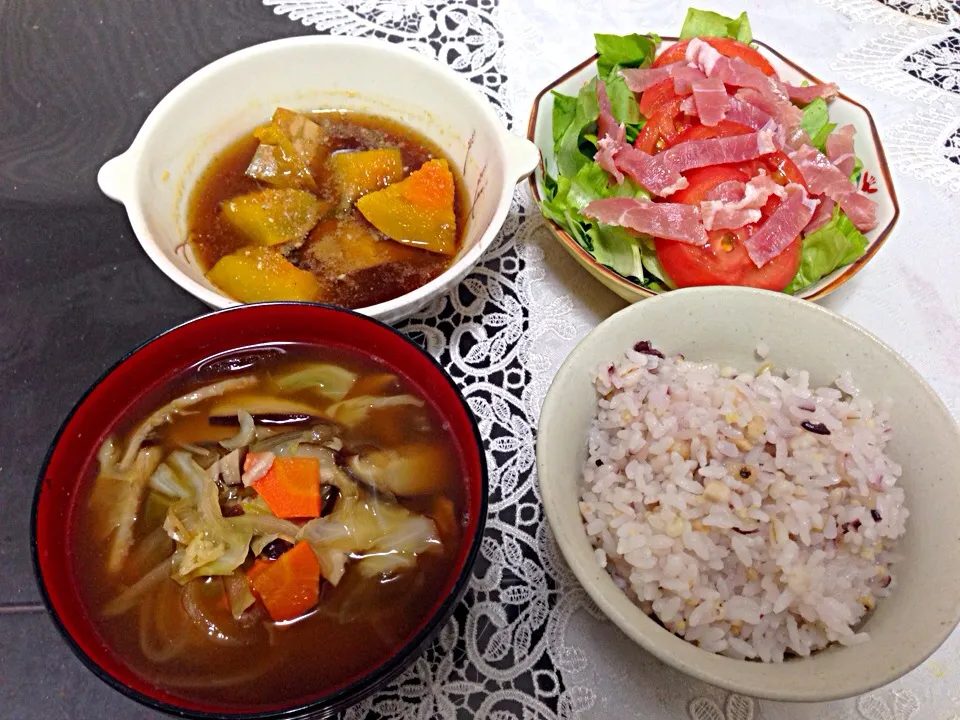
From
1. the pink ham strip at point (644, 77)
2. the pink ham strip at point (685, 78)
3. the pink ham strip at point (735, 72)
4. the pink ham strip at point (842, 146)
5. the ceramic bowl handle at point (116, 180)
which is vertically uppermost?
the pink ham strip at point (735, 72)

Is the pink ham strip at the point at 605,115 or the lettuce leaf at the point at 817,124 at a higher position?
the lettuce leaf at the point at 817,124

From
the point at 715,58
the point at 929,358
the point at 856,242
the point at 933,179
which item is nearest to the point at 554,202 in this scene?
the point at 715,58

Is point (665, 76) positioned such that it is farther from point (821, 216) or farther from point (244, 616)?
point (244, 616)

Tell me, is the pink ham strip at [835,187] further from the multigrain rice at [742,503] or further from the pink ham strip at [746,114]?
the multigrain rice at [742,503]

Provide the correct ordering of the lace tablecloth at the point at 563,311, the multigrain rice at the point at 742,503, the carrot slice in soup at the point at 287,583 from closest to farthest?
the carrot slice in soup at the point at 287,583 → the multigrain rice at the point at 742,503 → the lace tablecloth at the point at 563,311

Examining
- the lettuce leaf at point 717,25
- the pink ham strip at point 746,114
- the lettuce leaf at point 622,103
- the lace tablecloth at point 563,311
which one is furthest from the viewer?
the lettuce leaf at point 717,25

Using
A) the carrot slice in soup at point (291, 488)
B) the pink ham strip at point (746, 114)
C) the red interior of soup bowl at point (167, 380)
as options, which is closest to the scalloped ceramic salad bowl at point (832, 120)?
the pink ham strip at point (746, 114)

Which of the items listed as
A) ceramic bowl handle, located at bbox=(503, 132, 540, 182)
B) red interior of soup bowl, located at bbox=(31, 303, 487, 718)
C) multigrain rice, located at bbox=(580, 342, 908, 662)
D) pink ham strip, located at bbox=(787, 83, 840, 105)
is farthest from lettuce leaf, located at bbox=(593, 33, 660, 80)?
red interior of soup bowl, located at bbox=(31, 303, 487, 718)
